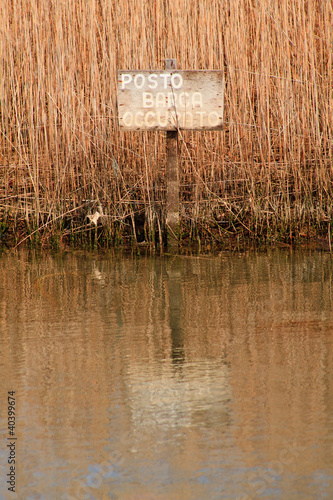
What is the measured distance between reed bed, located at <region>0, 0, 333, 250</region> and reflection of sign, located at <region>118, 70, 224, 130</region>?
0.25 meters

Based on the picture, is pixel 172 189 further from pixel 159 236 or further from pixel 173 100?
pixel 173 100

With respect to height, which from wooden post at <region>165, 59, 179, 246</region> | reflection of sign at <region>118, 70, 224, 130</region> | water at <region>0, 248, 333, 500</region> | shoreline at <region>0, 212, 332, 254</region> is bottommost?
water at <region>0, 248, 333, 500</region>

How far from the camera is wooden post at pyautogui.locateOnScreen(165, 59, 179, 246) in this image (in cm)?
338

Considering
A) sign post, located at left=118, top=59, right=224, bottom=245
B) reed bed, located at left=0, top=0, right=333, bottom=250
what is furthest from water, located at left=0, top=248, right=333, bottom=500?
sign post, located at left=118, top=59, right=224, bottom=245

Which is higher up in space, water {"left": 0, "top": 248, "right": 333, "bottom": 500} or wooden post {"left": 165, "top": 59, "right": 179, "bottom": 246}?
wooden post {"left": 165, "top": 59, "right": 179, "bottom": 246}

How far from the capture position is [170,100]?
3.28 m

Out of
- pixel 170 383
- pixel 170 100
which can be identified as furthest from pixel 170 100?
pixel 170 383

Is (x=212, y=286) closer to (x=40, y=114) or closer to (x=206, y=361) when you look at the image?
(x=206, y=361)

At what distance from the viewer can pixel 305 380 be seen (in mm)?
1629

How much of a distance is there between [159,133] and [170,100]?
1.60 feet

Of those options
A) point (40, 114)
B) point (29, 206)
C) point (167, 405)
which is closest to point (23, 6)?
point (40, 114)

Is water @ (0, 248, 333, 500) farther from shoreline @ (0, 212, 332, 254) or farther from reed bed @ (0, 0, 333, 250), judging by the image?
reed bed @ (0, 0, 333, 250)

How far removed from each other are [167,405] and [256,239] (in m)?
2.11

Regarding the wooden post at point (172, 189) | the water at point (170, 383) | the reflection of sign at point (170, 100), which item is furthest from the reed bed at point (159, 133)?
the water at point (170, 383)
